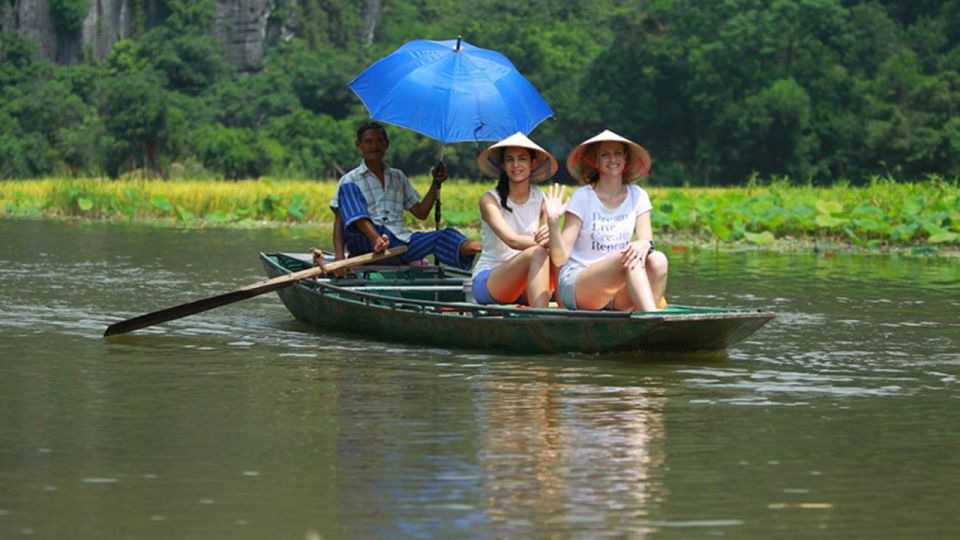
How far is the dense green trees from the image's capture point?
39.8 meters

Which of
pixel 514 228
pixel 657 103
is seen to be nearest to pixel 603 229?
pixel 514 228

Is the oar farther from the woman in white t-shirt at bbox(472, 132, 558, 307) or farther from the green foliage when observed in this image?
the green foliage

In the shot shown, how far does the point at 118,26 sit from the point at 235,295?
49.2 meters

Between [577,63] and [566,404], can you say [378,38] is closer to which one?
[577,63]

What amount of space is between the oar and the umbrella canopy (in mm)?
702

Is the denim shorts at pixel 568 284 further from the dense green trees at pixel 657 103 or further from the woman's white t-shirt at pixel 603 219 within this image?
the dense green trees at pixel 657 103

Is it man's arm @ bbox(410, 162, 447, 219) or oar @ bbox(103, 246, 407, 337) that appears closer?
oar @ bbox(103, 246, 407, 337)

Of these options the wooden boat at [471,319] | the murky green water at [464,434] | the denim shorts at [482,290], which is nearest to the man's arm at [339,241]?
the wooden boat at [471,319]

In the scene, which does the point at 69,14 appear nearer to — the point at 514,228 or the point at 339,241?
the point at 339,241

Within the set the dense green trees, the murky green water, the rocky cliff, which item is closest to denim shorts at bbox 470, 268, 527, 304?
the murky green water

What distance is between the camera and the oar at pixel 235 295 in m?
9.71

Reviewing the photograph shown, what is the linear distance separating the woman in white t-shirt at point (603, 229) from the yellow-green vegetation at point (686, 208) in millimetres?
8885

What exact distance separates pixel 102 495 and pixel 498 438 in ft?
5.05

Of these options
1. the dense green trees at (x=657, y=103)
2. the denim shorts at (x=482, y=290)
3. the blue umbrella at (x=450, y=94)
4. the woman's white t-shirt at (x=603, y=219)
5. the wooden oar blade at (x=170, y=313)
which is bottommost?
the wooden oar blade at (x=170, y=313)
